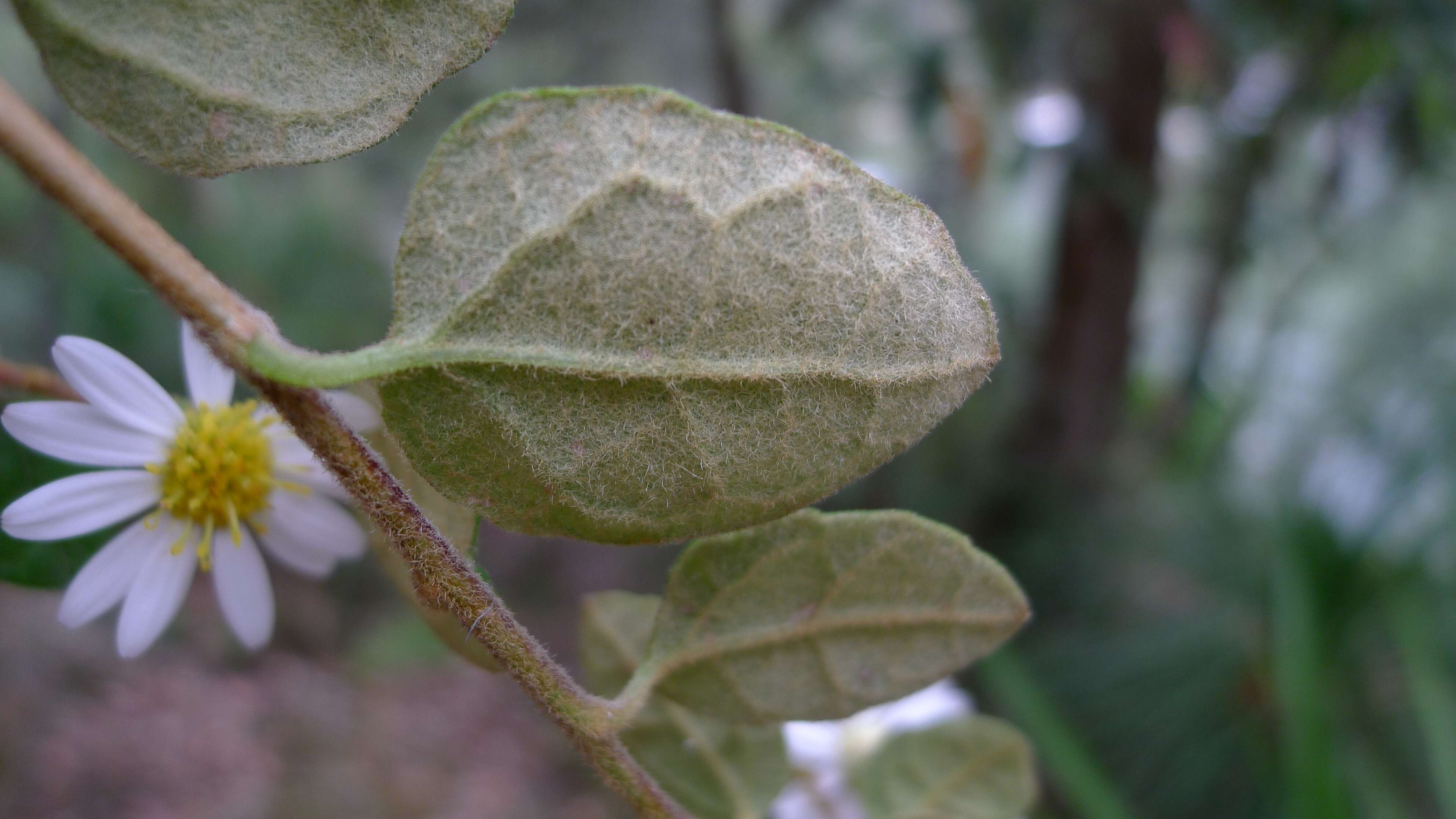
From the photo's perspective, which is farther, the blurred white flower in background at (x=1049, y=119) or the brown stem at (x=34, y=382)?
the blurred white flower in background at (x=1049, y=119)

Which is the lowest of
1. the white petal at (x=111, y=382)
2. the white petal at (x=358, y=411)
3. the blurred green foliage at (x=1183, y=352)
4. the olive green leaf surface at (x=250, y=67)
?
the blurred green foliage at (x=1183, y=352)

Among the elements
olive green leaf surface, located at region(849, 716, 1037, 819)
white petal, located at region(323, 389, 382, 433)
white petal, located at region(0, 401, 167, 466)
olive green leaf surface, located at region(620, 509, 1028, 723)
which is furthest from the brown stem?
olive green leaf surface, located at region(849, 716, 1037, 819)

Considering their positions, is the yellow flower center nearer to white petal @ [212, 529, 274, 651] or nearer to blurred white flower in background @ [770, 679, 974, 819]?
white petal @ [212, 529, 274, 651]

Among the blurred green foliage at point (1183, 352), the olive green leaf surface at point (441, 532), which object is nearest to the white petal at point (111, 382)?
the olive green leaf surface at point (441, 532)

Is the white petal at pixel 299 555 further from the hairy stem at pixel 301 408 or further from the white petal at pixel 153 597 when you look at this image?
the hairy stem at pixel 301 408

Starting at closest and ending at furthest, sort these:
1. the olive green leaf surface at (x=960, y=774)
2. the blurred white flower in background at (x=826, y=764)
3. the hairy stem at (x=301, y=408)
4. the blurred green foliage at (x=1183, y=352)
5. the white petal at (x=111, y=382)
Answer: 1. the hairy stem at (x=301, y=408)
2. the white petal at (x=111, y=382)
3. the olive green leaf surface at (x=960, y=774)
4. the blurred white flower in background at (x=826, y=764)
5. the blurred green foliage at (x=1183, y=352)

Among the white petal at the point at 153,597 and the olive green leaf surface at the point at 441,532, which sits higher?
the olive green leaf surface at the point at 441,532
